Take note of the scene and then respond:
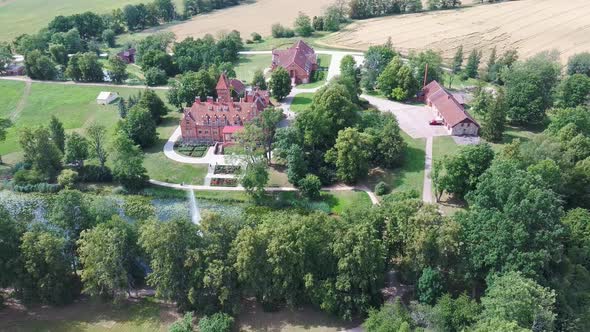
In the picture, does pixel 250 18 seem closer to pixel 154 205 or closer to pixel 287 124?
pixel 287 124

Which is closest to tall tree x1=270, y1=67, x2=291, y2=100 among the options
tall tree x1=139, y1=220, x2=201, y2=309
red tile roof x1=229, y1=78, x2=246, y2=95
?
red tile roof x1=229, y1=78, x2=246, y2=95

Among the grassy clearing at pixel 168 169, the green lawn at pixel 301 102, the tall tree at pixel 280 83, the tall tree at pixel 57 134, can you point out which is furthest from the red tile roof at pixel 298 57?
the tall tree at pixel 57 134

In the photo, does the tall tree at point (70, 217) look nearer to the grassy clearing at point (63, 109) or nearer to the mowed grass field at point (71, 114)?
the mowed grass field at point (71, 114)

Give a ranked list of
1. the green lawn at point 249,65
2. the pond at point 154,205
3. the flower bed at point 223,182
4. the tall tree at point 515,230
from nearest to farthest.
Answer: the tall tree at point 515,230
the pond at point 154,205
the flower bed at point 223,182
the green lawn at point 249,65

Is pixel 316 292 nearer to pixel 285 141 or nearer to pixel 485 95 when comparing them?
pixel 285 141

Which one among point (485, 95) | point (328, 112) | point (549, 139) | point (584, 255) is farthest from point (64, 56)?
point (584, 255)

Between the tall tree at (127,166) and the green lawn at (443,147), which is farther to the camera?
the green lawn at (443,147)
